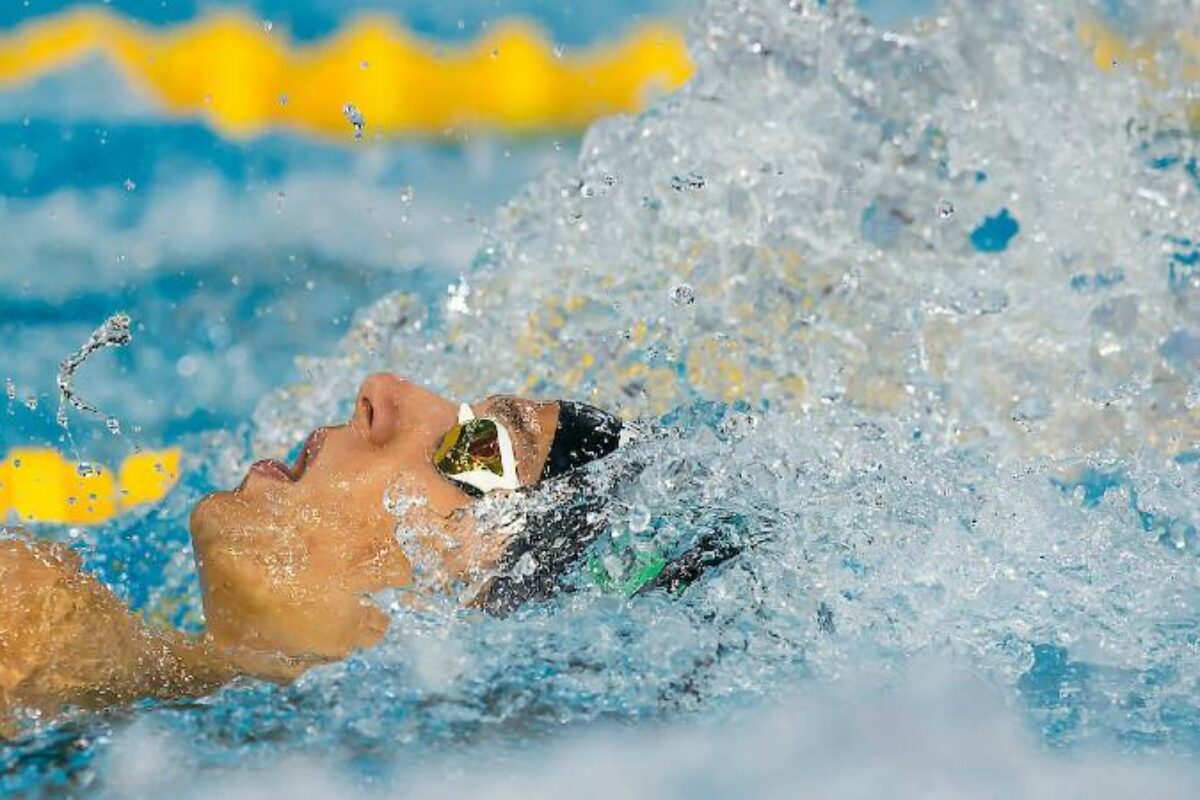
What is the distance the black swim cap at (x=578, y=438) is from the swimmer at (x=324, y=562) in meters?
0.02

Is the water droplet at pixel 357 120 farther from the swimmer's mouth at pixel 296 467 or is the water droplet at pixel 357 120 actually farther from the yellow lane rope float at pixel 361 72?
the swimmer's mouth at pixel 296 467

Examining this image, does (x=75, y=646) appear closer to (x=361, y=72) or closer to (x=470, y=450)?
(x=470, y=450)

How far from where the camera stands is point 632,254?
2477mm

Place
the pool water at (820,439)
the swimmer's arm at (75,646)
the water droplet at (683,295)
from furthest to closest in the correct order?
the water droplet at (683,295) → the swimmer's arm at (75,646) → the pool water at (820,439)

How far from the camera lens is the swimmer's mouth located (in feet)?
5.34

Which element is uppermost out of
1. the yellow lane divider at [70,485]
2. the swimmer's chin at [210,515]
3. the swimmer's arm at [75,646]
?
the yellow lane divider at [70,485]

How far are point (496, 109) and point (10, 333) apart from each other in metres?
1.76

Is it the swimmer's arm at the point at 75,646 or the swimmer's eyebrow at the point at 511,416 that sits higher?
the swimmer's eyebrow at the point at 511,416

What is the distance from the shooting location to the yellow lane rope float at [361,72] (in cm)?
406

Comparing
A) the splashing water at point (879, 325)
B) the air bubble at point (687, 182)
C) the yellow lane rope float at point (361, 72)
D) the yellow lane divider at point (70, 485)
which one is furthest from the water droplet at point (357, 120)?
the air bubble at point (687, 182)

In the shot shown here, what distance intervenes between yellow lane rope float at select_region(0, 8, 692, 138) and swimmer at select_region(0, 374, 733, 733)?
260cm

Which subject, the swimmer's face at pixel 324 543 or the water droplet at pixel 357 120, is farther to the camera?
the water droplet at pixel 357 120

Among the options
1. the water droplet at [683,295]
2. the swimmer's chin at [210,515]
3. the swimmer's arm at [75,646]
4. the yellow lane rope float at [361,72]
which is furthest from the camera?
the yellow lane rope float at [361,72]

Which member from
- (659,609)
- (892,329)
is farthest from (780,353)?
(659,609)
